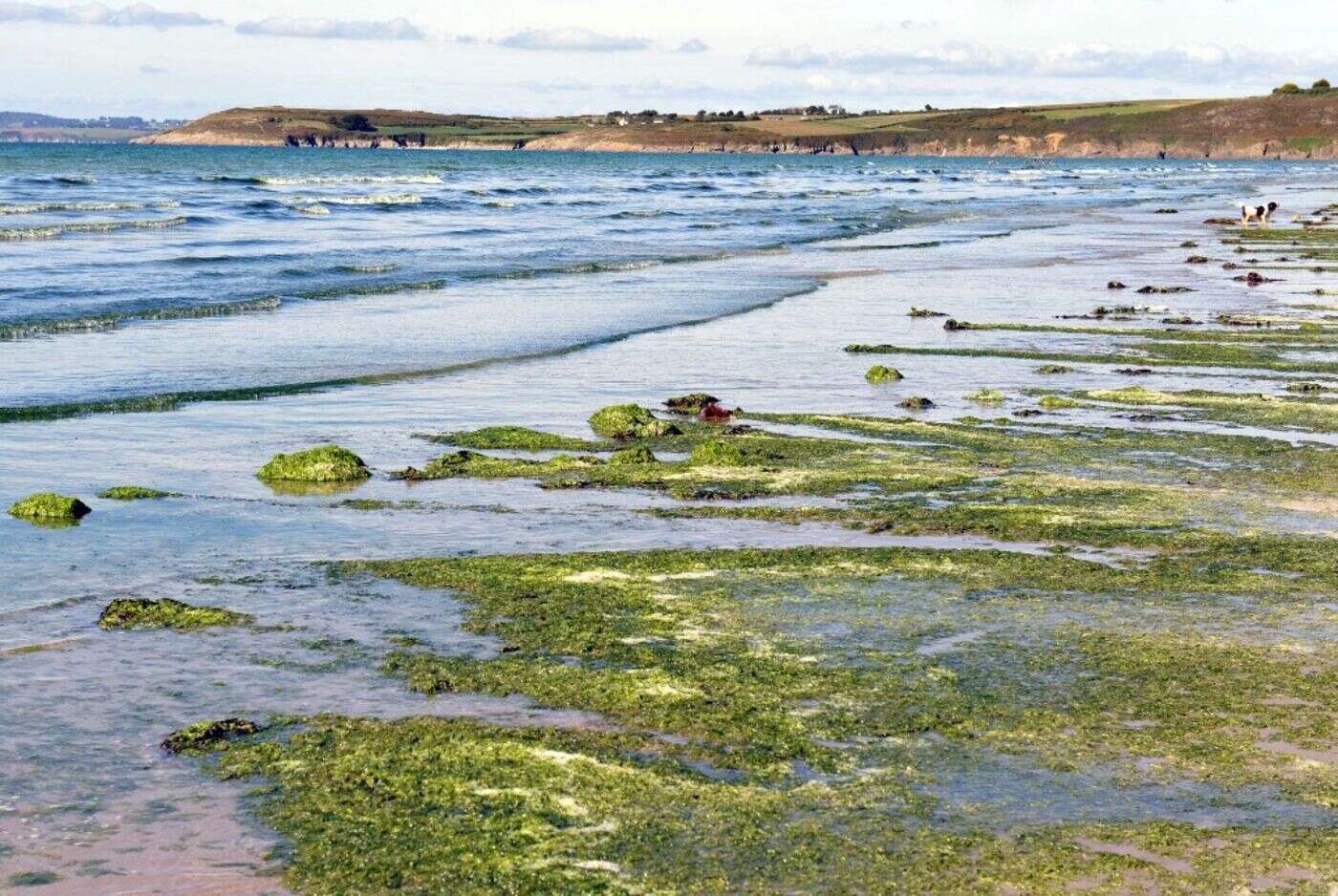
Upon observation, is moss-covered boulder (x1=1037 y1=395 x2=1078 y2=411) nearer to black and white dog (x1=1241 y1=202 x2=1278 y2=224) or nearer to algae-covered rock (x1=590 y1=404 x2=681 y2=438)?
algae-covered rock (x1=590 y1=404 x2=681 y2=438)

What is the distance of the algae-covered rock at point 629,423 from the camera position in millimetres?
15508

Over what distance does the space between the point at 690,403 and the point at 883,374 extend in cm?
320

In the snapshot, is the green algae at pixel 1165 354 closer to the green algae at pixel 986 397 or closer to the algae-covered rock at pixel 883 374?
the algae-covered rock at pixel 883 374

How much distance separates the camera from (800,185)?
111 metres

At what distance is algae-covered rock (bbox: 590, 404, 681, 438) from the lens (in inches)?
611

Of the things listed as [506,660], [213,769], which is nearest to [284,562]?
[506,660]

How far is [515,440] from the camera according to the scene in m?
15.1

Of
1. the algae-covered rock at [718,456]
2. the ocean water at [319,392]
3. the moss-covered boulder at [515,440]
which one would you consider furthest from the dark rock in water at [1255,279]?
the algae-covered rock at [718,456]

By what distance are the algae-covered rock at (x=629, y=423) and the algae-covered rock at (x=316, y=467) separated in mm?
2956

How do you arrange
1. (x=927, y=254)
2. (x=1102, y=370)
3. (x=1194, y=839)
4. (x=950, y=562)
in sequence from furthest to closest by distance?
(x=927, y=254) < (x=1102, y=370) < (x=950, y=562) < (x=1194, y=839)

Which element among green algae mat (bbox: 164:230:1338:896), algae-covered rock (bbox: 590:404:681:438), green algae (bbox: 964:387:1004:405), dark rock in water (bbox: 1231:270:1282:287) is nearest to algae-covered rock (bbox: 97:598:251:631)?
green algae mat (bbox: 164:230:1338:896)

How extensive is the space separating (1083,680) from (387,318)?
2029 cm

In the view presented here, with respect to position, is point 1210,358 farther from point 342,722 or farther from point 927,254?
point 927,254

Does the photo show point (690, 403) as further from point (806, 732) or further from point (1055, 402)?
point (806, 732)
